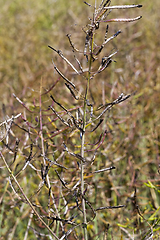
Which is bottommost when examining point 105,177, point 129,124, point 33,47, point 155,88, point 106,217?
point 106,217

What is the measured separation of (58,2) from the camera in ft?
9.55

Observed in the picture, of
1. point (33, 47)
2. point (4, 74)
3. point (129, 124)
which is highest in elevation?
point (33, 47)

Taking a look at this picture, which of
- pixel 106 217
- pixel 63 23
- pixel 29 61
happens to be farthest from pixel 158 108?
pixel 63 23

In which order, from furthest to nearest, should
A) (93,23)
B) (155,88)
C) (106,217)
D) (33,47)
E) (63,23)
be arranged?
(63,23)
(33,47)
(155,88)
(106,217)
(93,23)

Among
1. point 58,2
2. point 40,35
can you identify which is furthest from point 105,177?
point 58,2

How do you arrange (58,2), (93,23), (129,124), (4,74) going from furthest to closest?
(58,2) → (4,74) → (129,124) → (93,23)

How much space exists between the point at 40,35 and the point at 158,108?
156 cm

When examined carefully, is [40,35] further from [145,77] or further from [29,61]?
[145,77]

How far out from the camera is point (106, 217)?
0.93 m

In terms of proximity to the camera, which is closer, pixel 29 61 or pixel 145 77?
pixel 145 77

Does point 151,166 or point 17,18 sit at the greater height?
point 17,18

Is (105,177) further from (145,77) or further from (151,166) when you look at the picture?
(145,77)

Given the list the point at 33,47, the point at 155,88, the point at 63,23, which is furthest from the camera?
the point at 63,23

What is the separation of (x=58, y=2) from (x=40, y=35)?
573mm
